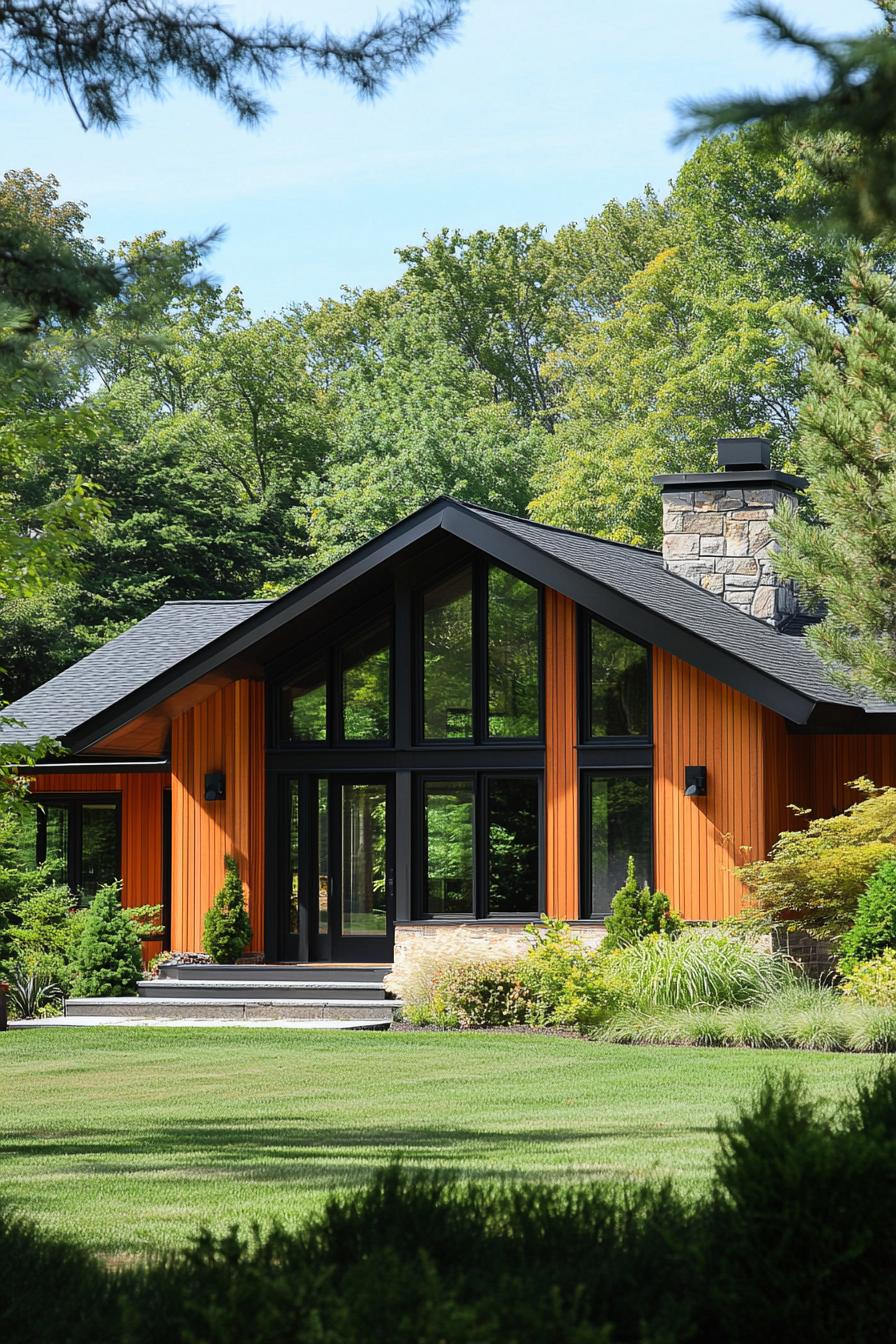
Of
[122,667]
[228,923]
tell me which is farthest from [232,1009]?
[122,667]

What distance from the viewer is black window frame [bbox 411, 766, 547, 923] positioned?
57.2 feet

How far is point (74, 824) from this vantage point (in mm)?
21109

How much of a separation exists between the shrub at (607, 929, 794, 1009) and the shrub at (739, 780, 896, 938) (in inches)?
26.2

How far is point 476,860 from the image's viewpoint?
17.7 m

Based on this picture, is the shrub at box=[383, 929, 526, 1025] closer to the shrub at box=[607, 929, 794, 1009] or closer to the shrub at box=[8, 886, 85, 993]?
the shrub at box=[607, 929, 794, 1009]

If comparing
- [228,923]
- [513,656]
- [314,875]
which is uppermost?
[513,656]

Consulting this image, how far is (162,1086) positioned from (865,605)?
6825 mm

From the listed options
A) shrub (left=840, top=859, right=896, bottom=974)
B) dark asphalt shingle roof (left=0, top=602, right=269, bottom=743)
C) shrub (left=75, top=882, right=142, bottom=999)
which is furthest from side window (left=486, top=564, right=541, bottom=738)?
shrub (left=75, top=882, right=142, bottom=999)

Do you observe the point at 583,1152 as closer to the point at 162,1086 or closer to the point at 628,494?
the point at 162,1086

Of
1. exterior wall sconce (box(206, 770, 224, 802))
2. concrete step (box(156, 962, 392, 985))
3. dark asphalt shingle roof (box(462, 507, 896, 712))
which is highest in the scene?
dark asphalt shingle roof (box(462, 507, 896, 712))

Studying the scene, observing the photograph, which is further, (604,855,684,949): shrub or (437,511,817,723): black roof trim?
(604,855,684,949): shrub

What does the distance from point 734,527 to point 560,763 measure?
12.8 feet

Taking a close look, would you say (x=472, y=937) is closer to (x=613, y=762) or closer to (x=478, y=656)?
(x=613, y=762)

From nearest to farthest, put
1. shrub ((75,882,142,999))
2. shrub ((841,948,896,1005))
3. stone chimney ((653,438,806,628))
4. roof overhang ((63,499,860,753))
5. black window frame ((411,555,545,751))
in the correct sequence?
shrub ((841,948,896,1005))
roof overhang ((63,499,860,753))
black window frame ((411,555,545,751))
shrub ((75,882,142,999))
stone chimney ((653,438,806,628))
